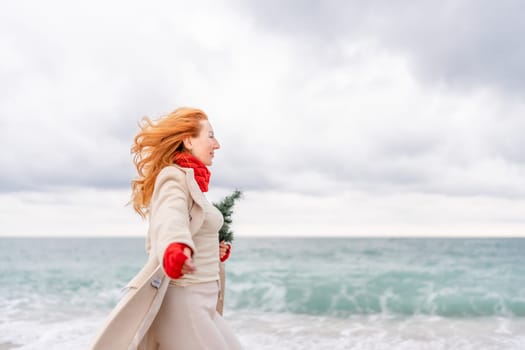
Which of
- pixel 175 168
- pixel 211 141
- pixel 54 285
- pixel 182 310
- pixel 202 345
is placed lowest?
pixel 54 285

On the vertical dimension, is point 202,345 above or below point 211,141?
below

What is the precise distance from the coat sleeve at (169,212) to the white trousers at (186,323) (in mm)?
256

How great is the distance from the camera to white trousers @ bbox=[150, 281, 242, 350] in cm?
226

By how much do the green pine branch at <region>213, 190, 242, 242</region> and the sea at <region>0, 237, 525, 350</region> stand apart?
15.7 feet

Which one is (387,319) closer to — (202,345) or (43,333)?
(43,333)

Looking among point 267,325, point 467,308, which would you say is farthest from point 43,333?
point 467,308

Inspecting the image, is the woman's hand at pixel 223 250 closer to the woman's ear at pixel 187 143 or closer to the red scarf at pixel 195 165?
the red scarf at pixel 195 165

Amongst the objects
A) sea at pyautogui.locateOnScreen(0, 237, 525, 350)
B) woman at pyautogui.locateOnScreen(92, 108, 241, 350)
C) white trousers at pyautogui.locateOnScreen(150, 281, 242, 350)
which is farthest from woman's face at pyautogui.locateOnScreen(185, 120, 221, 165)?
sea at pyautogui.locateOnScreen(0, 237, 525, 350)

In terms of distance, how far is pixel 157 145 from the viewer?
2.46 metres

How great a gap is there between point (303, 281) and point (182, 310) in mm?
16111

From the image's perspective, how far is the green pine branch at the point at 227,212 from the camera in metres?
2.95

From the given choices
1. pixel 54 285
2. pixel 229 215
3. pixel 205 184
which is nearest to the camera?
pixel 205 184

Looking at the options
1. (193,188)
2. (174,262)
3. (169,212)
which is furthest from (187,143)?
(174,262)

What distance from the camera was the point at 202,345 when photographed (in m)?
2.26
